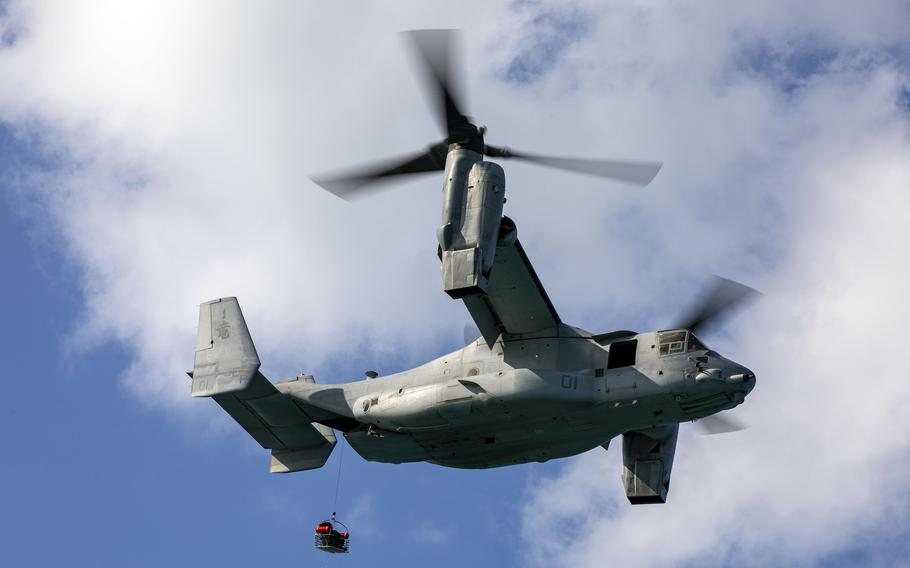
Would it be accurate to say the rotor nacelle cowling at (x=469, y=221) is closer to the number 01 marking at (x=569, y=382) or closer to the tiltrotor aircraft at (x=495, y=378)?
the tiltrotor aircraft at (x=495, y=378)

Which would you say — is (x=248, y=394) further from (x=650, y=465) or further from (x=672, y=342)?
(x=672, y=342)

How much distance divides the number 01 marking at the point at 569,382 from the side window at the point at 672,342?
235 cm

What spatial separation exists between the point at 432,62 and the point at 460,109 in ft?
4.71

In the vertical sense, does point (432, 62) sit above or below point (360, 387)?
above

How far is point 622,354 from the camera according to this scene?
3791 centimetres

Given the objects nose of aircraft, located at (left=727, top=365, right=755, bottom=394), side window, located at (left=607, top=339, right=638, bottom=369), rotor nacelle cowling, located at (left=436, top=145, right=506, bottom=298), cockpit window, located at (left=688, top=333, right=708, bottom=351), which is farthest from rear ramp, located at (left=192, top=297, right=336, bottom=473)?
nose of aircraft, located at (left=727, top=365, right=755, bottom=394)

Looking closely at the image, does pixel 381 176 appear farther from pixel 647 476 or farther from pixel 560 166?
pixel 647 476

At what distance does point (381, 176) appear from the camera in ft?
127

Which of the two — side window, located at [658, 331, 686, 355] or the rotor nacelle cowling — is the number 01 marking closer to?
side window, located at [658, 331, 686, 355]

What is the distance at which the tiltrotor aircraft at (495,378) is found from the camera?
36.8m

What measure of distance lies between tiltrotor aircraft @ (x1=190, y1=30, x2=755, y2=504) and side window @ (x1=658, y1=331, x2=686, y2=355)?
0.04m

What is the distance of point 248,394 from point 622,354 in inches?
427

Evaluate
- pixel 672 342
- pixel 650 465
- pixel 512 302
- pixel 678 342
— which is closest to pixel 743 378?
pixel 678 342

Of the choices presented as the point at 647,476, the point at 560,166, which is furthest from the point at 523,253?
the point at 647,476
